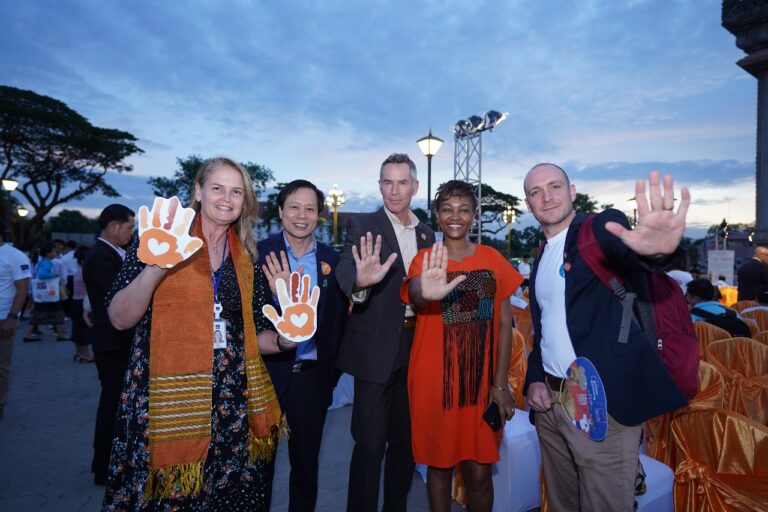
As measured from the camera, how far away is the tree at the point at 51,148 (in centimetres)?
2506

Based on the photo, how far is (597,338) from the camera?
1.79m

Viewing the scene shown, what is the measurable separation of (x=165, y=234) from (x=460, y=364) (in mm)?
1545

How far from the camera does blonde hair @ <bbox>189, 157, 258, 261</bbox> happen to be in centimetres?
189

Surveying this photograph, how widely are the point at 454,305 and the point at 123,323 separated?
152cm

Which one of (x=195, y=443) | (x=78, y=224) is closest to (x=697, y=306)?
(x=195, y=443)

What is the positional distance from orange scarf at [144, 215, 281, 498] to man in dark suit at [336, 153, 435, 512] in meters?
0.67

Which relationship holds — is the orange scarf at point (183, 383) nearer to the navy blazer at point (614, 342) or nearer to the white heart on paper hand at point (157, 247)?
the white heart on paper hand at point (157, 247)

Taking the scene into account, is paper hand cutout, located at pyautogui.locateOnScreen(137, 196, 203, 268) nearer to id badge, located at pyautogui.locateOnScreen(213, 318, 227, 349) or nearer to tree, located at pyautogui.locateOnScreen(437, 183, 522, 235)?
id badge, located at pyautogui.locateOnScreen(213, 318, 227, 349)

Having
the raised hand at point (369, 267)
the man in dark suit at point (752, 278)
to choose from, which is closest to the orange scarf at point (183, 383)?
the raised hand at point (369, 267)

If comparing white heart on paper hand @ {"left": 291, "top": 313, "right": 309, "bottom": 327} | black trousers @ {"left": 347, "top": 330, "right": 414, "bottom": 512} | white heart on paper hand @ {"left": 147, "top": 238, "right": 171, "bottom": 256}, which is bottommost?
black trousers @ {"left": 347, "top": 330, "right": 414, "bottom": 512}

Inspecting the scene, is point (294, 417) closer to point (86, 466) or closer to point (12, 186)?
point (86, 466)

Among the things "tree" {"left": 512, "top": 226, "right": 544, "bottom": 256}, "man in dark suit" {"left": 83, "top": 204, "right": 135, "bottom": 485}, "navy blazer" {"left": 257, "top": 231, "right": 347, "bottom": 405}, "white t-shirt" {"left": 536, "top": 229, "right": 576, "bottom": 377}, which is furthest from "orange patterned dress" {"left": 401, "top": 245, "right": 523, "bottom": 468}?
"tree" {"left": 512, "top": 226, "right": 544, "bottom": 256}

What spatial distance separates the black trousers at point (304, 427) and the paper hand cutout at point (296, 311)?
0.62 meters

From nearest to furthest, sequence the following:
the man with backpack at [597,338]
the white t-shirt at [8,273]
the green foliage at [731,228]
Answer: the man with backpack at [597,338] → the white t-shirt at [8,273] → the green foliage at [731,228]
